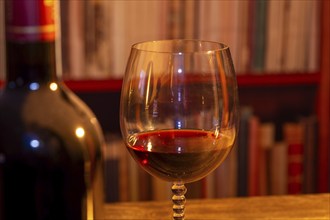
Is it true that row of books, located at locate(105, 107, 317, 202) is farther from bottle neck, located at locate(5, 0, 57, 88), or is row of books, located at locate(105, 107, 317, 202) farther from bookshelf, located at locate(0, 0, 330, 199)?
bottle neck, located at locate(5, 0, 57, 88)

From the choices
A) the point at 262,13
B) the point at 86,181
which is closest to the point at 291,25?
the point at 262,13

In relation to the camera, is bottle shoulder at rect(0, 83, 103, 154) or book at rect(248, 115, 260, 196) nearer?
bottle shoulder at rect(0, 83, 103, 154)

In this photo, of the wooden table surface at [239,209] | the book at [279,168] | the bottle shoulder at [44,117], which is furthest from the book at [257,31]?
the bottle shoulder at [44,117]

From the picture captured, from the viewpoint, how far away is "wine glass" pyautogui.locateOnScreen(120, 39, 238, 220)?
2.24 ft

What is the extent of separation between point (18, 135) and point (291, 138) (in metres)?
1.33

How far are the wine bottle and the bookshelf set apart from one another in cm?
107

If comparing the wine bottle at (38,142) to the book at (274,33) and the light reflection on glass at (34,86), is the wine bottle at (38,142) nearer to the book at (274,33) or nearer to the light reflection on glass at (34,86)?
the light reflection on glass at (34,86)

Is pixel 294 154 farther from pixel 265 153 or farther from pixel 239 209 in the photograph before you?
pixel 239 209

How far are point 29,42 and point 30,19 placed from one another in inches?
0.9

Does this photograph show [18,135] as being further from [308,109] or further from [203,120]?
[308,109]

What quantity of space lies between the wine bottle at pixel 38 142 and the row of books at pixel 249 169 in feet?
3.71

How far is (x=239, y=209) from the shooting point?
0.90m

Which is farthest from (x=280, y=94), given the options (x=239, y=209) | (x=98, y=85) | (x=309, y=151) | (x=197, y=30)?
(x=239, y=209)

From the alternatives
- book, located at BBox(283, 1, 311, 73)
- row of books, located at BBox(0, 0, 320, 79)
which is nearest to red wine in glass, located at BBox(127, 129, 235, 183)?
row of books, located at BBox(0, 0, 320, 79)
